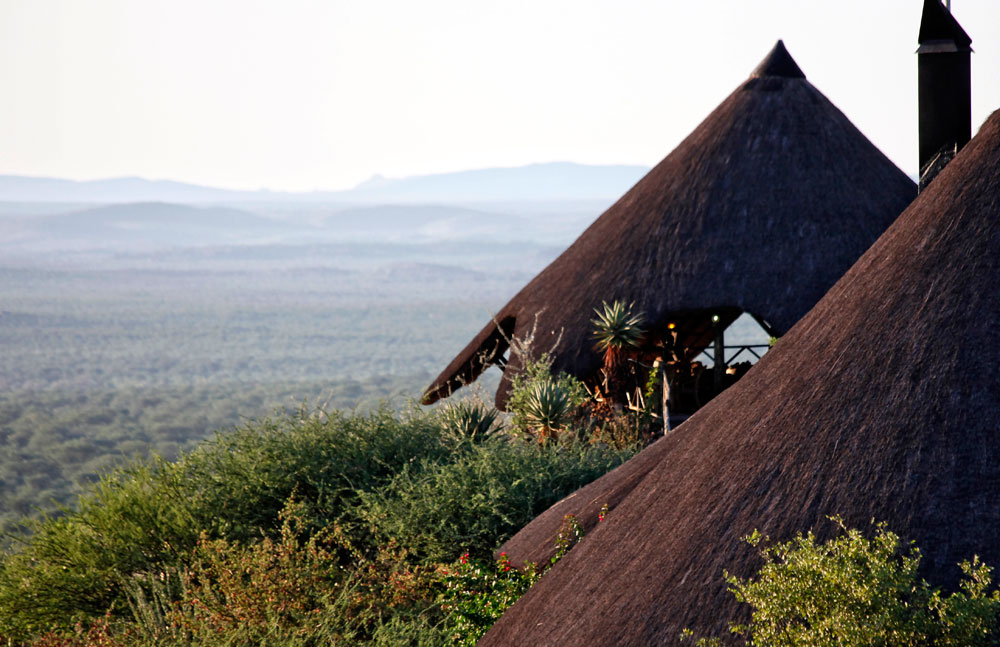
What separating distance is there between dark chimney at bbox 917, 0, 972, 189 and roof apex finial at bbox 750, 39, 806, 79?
830 cm

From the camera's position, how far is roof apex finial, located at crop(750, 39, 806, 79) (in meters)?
21.2

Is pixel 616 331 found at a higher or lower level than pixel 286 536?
higher

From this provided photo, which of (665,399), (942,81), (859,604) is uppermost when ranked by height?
(942,81)

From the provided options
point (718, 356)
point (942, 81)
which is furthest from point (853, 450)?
point (718, 356)

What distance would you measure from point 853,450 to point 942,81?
7.98 metres

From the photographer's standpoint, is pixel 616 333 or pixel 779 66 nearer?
pixel 616 333

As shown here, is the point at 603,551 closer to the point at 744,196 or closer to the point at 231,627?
the point at 231,627

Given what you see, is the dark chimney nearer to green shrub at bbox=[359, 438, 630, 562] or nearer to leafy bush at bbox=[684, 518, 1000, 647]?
green shrub at bbox=[359, 438, 630, 562]

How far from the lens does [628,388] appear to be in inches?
733

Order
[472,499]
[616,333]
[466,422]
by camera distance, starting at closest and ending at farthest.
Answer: [472,499]
[466,422]
[616,333]

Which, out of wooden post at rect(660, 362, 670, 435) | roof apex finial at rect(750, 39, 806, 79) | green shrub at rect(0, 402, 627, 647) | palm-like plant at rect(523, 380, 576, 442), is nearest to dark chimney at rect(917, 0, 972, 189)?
wooden post at rect(660, 362, 670, 435)

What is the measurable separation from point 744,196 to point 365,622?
11941mm

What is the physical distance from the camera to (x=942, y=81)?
12.9 meters

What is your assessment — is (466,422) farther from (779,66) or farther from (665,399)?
(779,66)
